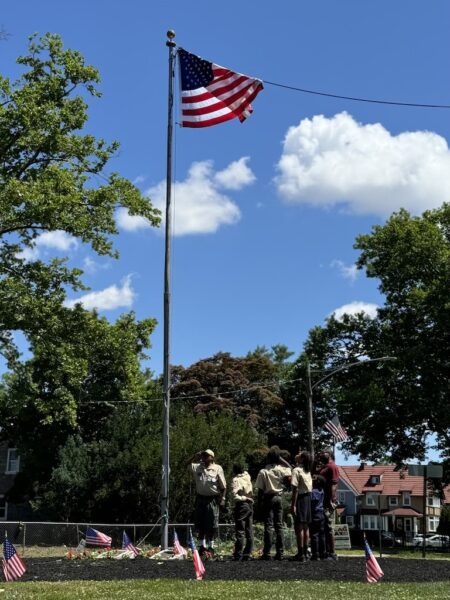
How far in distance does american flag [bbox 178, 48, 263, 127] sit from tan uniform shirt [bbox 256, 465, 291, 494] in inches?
317

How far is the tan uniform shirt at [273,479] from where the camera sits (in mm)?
12594

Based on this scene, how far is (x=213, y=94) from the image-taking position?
1728 centimetres

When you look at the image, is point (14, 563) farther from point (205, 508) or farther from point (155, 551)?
point (155, 551)

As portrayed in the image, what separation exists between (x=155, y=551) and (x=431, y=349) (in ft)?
93.0

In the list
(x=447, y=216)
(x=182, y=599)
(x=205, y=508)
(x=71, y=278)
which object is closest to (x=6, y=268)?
(x=71, y=278)

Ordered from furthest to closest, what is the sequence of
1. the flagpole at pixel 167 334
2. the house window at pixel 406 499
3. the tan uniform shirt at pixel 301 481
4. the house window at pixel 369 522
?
the house window at pixel 369 522, the house window at pixel 406 499, the flagpole at pixel 167 334, the tan uniform shirt at pixel 301 481

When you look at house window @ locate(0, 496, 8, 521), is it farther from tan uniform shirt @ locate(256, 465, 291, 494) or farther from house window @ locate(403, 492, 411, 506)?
house window @ locate(403, 492, 411, 506)

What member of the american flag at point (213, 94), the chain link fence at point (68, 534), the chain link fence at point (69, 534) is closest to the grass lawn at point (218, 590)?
the chain link fence at point (69, 534)

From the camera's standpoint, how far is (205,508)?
42.2ft

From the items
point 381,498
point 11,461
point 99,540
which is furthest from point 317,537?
point 381,498

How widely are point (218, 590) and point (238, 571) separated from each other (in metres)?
2.12

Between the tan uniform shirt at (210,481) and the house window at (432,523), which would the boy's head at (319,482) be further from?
the house window at (432,523)

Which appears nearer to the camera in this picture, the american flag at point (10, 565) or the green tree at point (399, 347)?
the american flag at point (10, 565)

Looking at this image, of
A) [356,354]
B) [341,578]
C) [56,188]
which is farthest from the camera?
[356,354]
